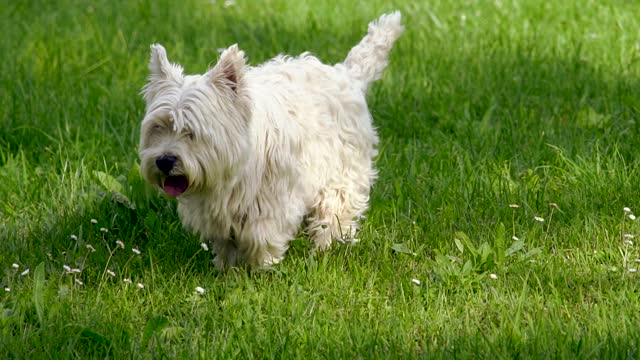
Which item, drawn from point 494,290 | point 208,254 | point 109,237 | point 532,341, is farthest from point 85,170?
point 532,341

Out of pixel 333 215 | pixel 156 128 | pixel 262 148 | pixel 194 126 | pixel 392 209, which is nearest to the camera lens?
pixel 194 126

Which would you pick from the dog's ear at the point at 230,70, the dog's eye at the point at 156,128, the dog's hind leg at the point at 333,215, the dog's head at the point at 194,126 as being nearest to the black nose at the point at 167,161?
the dog's head at the point at 194,126

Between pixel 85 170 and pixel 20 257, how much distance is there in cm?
93

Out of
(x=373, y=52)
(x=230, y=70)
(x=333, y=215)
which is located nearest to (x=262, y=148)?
(x=230, y=70)

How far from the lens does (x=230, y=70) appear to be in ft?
15.3

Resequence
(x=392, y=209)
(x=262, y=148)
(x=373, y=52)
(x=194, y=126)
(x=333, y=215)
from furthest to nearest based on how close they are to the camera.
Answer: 1. (x=373, y=52)
2. (x=392, y=209)
3. (x=333, y=215)
4. (x=262, y=148)
5. (x=194, y=126)

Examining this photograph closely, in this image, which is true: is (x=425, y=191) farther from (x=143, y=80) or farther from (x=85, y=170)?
(x=143, y=80)

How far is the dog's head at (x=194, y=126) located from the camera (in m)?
4.55

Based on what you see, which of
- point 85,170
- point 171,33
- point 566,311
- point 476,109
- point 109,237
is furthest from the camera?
point 171,33

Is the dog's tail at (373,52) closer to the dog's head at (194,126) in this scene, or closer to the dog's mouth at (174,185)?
the dog's head at (194,126)

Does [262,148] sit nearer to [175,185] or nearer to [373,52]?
[175,185]

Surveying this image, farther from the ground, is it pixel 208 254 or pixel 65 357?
pixel 65 357

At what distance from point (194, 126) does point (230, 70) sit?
11.7 inches

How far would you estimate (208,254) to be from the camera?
5316 millimetres
